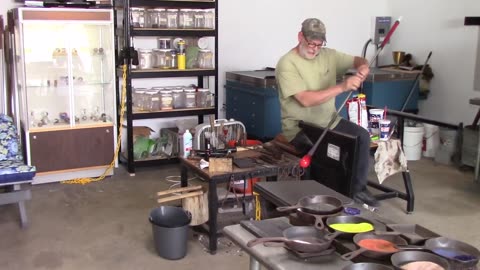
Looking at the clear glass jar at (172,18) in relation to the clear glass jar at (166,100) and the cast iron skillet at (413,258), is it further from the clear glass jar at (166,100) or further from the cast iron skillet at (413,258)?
the cast iron skillet at (413,258)

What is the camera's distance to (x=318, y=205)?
184cm

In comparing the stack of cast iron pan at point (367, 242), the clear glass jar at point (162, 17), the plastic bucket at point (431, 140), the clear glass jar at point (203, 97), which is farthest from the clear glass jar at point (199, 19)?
the stack of cast iron pan at point (367, 242)

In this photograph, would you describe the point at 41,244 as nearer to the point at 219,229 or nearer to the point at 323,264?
the point at 219,229

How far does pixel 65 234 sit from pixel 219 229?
1045 millimetres

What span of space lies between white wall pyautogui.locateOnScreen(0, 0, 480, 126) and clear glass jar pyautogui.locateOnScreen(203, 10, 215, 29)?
49 centimetres

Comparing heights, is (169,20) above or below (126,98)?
above

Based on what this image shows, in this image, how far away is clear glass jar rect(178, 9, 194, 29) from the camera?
4945 mm

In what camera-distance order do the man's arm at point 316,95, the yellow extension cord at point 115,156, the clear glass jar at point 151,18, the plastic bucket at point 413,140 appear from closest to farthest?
the man's arm at point 316,95, the yellow extension cord at point 115,156, the clear glass jar at point 151,18, the plastic bucket at point 413,140

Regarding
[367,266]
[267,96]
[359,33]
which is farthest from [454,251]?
[359,33]

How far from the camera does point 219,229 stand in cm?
346

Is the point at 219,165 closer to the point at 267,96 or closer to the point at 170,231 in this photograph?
the point at 170,231

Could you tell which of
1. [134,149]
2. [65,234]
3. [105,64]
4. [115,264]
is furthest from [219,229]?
[105,64]

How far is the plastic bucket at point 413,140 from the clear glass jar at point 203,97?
6.72ft

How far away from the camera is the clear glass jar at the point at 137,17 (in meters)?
4.70
